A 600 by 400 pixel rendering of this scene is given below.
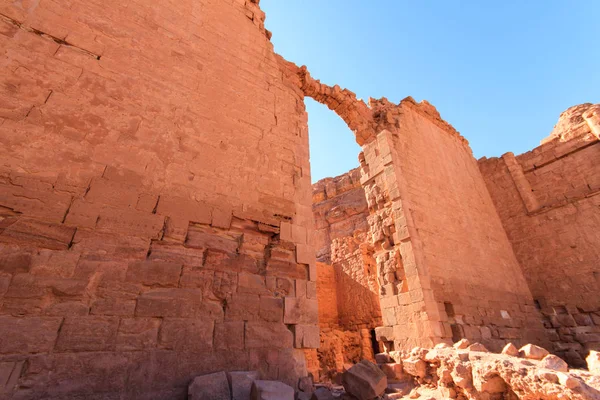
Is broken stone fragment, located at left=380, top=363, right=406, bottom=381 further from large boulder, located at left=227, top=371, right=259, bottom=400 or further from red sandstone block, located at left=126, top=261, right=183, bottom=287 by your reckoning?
red sandstone block, located at left=126, top=261, right=183, bottom=287

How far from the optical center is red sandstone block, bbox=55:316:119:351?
2.29 metres

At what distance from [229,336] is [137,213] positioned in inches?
58.6

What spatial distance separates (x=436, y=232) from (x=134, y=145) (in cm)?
633

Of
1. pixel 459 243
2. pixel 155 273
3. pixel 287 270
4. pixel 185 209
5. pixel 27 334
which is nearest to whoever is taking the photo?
pixel 27 334

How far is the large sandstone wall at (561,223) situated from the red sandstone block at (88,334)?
9.77m

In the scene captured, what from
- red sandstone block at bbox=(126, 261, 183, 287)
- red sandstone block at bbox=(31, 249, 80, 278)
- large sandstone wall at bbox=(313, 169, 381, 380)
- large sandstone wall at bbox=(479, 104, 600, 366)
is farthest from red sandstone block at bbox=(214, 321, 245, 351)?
large sandstone wall at bbox=(479, 104, 600, 366)

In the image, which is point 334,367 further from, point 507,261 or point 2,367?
point 2,367

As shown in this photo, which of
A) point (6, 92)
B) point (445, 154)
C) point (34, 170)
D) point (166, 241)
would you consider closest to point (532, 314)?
point (445, 154)

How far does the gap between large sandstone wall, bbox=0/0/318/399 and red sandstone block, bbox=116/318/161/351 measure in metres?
0.01

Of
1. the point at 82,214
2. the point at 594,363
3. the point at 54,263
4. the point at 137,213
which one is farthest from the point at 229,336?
the point at 594,363

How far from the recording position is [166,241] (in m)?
3.04

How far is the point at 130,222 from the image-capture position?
114 inches

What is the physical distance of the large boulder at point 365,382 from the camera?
10.6ft

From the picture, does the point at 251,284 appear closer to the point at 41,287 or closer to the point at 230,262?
the point at 230,262
